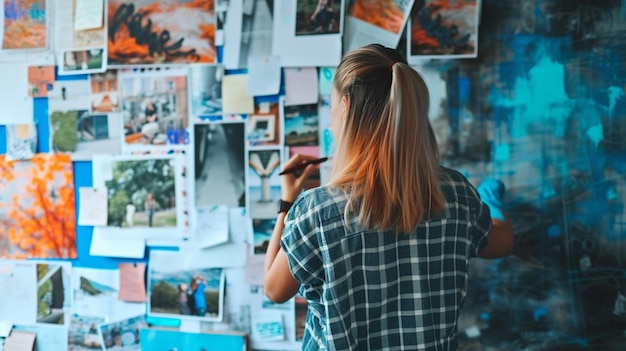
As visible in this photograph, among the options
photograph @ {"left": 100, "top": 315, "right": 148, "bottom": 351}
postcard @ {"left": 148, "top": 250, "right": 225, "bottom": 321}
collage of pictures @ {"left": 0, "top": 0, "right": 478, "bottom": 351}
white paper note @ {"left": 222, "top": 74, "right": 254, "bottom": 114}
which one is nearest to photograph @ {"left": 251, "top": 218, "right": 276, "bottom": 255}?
collage of pictures @ {"left": 0, "top": 0, "right": 478, "bottom": 351}

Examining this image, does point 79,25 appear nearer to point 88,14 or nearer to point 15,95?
point 88,14

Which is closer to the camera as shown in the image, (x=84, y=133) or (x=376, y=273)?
(x=376, y=273)

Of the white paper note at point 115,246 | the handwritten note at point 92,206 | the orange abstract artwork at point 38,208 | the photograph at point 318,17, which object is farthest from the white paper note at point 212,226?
the photograph at point 318,17

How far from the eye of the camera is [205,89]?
4.67 ft

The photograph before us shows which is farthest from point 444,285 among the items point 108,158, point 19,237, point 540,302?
point 19,237

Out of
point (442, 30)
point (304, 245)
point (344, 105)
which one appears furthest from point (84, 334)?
point (442, 30)

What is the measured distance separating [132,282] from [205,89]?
0.57 meters

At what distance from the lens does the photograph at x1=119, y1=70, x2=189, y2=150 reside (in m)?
1.44

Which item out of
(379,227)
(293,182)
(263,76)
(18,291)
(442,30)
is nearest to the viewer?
(379,227)

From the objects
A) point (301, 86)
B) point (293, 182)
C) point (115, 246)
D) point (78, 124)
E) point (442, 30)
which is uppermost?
point (442, 30)

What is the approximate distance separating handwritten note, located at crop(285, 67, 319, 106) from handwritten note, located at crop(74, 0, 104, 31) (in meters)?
0.55

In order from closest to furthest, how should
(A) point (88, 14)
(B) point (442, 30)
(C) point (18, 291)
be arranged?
1. (B) point (442, 30)
2. (A) point (88, 14)
3. (C) point (18, 291)

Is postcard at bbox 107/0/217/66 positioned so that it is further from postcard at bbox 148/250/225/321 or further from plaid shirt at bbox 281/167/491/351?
plaid shirt at bbox 281/167/491/351

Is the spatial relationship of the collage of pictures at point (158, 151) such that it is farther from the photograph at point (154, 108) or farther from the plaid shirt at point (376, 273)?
the plaid shirt at point (376, 273)
